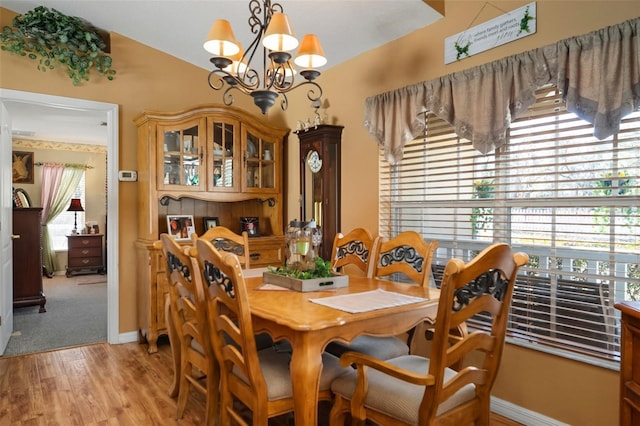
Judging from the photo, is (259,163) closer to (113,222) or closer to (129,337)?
(113,222)

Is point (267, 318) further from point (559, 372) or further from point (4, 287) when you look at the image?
point (4, 287)

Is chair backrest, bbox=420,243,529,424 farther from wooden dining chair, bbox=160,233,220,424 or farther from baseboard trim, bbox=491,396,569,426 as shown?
wooden dining chair, bbox=160,233,220,424

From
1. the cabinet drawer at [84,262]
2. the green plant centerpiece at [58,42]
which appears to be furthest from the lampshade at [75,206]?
the green plant centerpiece at [58,42]

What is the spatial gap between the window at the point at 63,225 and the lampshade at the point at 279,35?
22.8ft

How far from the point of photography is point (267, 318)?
1.53m

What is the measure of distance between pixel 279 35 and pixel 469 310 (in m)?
1.44

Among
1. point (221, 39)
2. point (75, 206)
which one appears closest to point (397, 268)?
point (221, 39)

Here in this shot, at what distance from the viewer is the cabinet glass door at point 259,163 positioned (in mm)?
3910

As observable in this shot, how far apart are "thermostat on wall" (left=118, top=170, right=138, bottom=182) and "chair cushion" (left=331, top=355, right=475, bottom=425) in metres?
2.85

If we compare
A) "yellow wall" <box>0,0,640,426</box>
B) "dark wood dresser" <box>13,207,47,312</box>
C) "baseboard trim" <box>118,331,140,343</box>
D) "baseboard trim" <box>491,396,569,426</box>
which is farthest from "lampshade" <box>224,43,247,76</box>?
"dark wood dresser" <box>13,207,47,312</box>

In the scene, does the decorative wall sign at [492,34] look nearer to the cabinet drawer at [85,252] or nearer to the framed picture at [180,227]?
the framed picture at [180,227]

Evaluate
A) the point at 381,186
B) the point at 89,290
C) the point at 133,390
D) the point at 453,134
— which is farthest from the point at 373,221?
the point at 89,290

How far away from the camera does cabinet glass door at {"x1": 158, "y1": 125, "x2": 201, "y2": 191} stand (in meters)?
3.49

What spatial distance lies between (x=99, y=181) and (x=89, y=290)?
2619 millimetres
